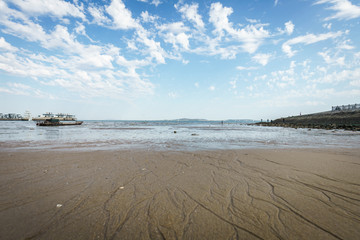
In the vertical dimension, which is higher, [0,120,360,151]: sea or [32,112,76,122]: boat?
[32,112,76,122]: boat

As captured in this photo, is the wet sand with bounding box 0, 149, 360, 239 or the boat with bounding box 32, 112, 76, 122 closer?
the wet sand with bounding box 0, 149, 360, 239

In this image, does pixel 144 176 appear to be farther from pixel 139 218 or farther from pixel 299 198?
pixel 299 198

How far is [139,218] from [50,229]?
1.68 metres

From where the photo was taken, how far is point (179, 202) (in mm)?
4320

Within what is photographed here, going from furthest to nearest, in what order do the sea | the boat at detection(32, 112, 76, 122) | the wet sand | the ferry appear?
the boat at detection(32, 112, 76, 122) → the ferry → the sea → the wet sand

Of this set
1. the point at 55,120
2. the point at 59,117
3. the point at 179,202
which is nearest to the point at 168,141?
the point at 179,202

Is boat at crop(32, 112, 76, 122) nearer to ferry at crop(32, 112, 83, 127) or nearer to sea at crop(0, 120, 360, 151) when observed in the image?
ferry at crop(32, 112, 83, 127)

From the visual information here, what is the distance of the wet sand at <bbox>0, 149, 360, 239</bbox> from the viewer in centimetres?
319

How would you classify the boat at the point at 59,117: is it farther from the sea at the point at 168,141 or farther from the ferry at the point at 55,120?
the sea at the point at 168,141

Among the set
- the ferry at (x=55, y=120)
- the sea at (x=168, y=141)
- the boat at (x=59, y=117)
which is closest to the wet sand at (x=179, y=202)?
the sea at (x=168, y=141)

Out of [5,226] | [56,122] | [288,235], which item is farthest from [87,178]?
[56,122]

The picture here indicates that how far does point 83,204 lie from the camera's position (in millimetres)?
Result: 4133

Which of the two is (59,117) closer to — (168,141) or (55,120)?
(55,120)

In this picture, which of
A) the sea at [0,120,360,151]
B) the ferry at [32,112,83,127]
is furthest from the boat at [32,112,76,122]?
the sea at [0,120,360,151]
